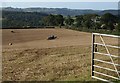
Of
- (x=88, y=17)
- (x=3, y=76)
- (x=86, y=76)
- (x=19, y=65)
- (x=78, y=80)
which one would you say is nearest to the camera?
(x=78, y=80)

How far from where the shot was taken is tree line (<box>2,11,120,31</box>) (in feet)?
158

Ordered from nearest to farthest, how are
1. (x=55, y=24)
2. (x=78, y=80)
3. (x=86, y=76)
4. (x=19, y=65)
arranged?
(x=78, y=80) → (x=86, y=76) → (x=19, y=65) → (x=55, y=24)

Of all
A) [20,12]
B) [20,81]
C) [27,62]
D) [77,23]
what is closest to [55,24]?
[77,23]

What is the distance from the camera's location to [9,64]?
1410 cm

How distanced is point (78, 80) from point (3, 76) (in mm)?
3515

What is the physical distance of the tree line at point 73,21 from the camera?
48.1 m

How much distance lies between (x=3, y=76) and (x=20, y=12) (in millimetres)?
65692

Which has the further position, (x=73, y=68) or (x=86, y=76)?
(x=73, y=68)

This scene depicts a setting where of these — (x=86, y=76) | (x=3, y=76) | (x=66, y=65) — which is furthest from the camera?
(x=66, y=65)

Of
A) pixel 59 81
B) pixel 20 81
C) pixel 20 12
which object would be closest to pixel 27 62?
pixel 20 81

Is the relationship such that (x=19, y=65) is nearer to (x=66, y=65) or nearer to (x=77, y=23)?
(x=66, y=65)

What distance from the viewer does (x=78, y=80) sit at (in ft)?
29.6

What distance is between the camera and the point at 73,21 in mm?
60750

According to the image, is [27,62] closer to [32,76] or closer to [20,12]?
[32,76]
